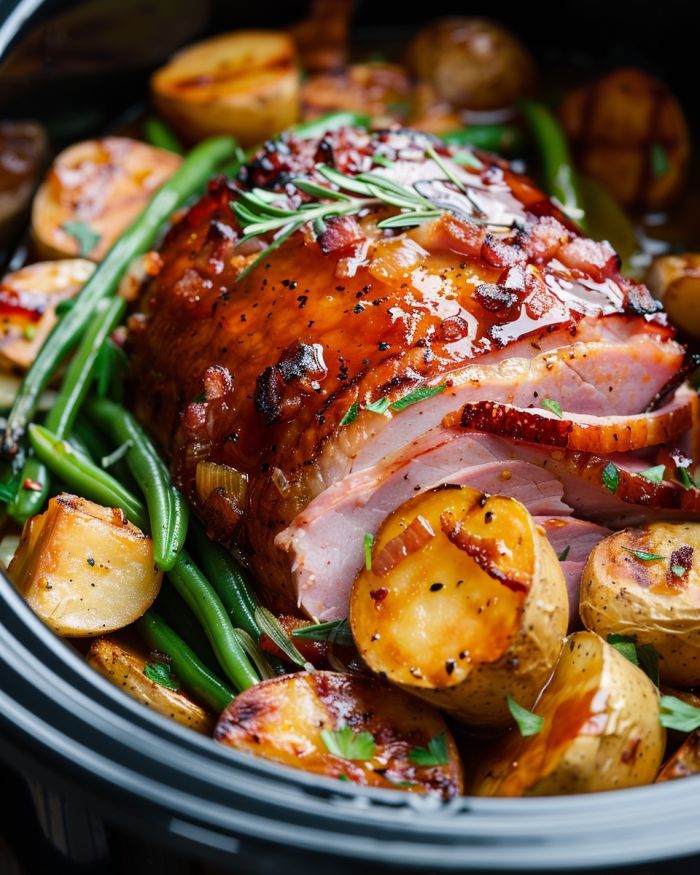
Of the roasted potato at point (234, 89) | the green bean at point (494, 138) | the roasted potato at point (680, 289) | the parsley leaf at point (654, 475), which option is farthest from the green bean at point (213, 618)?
the green bean at point (494, 138)

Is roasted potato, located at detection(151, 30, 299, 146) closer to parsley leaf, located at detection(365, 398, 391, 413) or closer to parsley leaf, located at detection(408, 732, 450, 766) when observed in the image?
parsley leaf, located at detection(365, 398, 391, 413)

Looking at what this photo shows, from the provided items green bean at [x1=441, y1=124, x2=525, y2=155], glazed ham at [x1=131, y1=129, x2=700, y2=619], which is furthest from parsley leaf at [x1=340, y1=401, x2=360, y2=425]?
green bean at [x1=441, y1=124, x2=525, y2=155]

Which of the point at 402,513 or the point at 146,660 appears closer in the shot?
the point at 402,513

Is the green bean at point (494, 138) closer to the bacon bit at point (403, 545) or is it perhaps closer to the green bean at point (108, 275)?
the green bean at point (108, 275)

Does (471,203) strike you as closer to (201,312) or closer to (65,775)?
(201,312)

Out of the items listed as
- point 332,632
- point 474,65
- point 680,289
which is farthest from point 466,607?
point 474,65

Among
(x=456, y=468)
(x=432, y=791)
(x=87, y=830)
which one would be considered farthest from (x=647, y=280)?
(x=87, y=830)

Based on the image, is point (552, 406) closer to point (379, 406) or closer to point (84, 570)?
point (379, 406)
